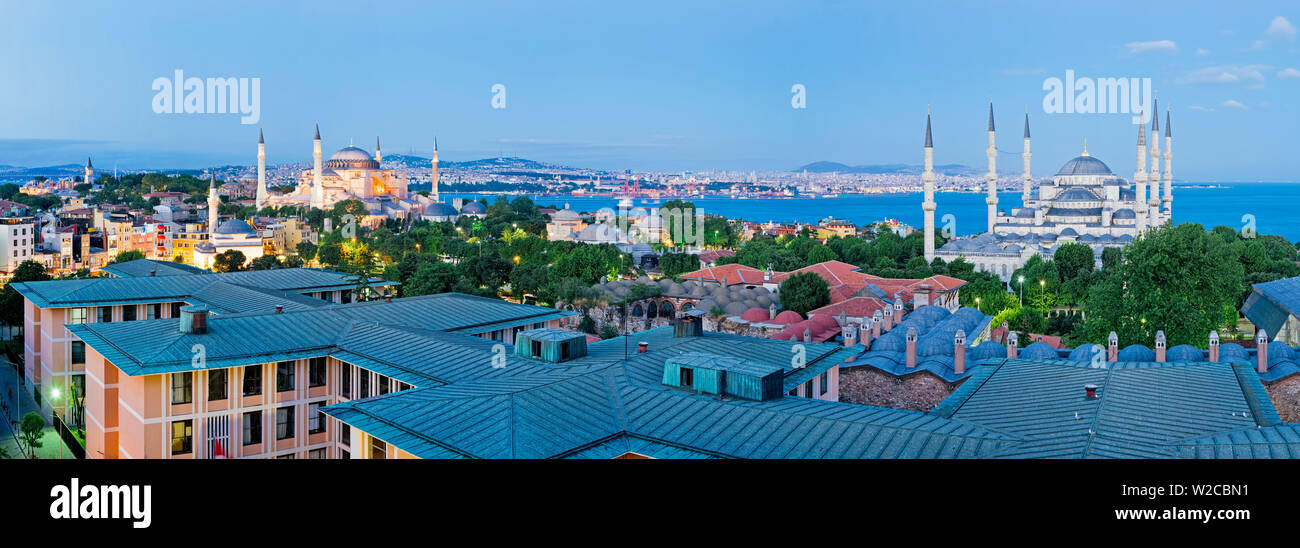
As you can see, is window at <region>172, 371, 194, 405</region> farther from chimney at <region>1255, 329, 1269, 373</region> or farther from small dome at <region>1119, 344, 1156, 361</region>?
chimney at <region>1255, 329, 1269, 373</region>

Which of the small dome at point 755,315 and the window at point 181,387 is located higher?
the window at point 181,387

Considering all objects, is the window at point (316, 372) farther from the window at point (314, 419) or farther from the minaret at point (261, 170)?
the minaret at point (261, 170)

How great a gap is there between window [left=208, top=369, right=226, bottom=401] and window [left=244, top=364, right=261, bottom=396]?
0.75 ft

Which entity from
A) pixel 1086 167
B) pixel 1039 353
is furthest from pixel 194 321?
pixel 1086 167

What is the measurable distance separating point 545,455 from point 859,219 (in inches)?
4675

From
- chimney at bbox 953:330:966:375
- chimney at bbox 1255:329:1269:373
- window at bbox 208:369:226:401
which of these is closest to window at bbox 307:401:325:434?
window at bbox 208:369:226:401

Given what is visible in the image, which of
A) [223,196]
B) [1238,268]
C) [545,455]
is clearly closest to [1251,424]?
[545,455]

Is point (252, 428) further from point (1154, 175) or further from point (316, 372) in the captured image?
point (1154, 175)

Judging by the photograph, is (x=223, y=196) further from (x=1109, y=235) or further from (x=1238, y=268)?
(x=1238, y=268)

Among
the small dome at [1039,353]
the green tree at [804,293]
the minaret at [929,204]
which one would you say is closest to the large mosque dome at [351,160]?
the minaret at [929,204]

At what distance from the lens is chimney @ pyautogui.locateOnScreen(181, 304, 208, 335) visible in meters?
10.8

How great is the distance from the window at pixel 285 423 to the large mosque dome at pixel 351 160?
216 ft

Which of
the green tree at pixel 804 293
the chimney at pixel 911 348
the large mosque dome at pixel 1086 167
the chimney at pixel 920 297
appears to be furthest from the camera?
the large mosque dome at pixel 1086 167

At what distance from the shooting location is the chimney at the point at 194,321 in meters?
10.8
